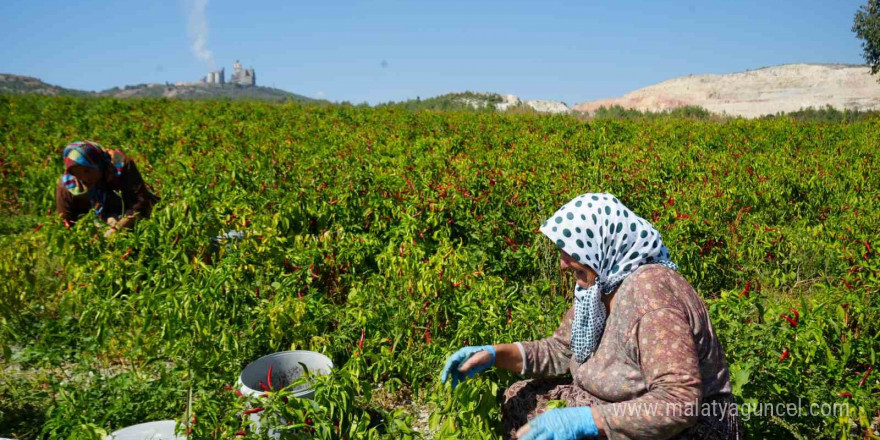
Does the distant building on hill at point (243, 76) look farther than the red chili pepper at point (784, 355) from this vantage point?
Yes

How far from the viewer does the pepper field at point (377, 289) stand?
6.98 ft

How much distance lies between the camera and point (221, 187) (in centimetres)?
380

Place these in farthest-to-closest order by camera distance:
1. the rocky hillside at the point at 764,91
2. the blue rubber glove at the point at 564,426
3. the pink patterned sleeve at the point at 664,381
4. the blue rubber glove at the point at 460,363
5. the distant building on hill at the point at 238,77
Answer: the distant building on hill at the point at 238,77 → the rocky hillside at the point at 764,91 → the blue rubber glove at the point at 460,363 → the blue rubber glove at the point at 564,426 → the pink patterned sleeve at the point at 664,381

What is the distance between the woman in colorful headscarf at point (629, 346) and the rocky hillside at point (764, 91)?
34.9m

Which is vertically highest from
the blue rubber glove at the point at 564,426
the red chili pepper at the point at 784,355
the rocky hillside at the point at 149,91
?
the rocky hillside at the point at 149,91

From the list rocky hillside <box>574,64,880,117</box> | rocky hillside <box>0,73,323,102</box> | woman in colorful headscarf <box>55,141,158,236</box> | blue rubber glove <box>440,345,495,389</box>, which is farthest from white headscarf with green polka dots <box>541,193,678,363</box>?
rocky hillside <box>574,64,880,117</box>

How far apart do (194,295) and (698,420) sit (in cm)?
215

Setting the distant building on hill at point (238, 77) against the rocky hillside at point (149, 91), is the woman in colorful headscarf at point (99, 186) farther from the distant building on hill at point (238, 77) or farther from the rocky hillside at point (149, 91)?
the distant building on hill at point (238, 77)

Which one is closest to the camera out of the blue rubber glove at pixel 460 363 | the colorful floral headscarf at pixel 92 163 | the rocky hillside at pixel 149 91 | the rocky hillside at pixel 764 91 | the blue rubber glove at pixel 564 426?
the blue rubber glove at pixel 564 426

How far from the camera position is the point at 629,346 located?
171 cm

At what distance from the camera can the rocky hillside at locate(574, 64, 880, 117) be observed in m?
35.0

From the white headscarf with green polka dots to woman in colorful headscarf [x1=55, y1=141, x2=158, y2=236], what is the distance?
3.71m

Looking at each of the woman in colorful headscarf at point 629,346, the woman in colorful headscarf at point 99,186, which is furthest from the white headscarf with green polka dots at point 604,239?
the woman in colorful headscarf at point 99,186

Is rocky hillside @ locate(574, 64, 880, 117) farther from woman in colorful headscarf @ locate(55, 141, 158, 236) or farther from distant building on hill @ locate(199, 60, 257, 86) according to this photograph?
distant building on hill @ locate(199, 60, 257, 86)
